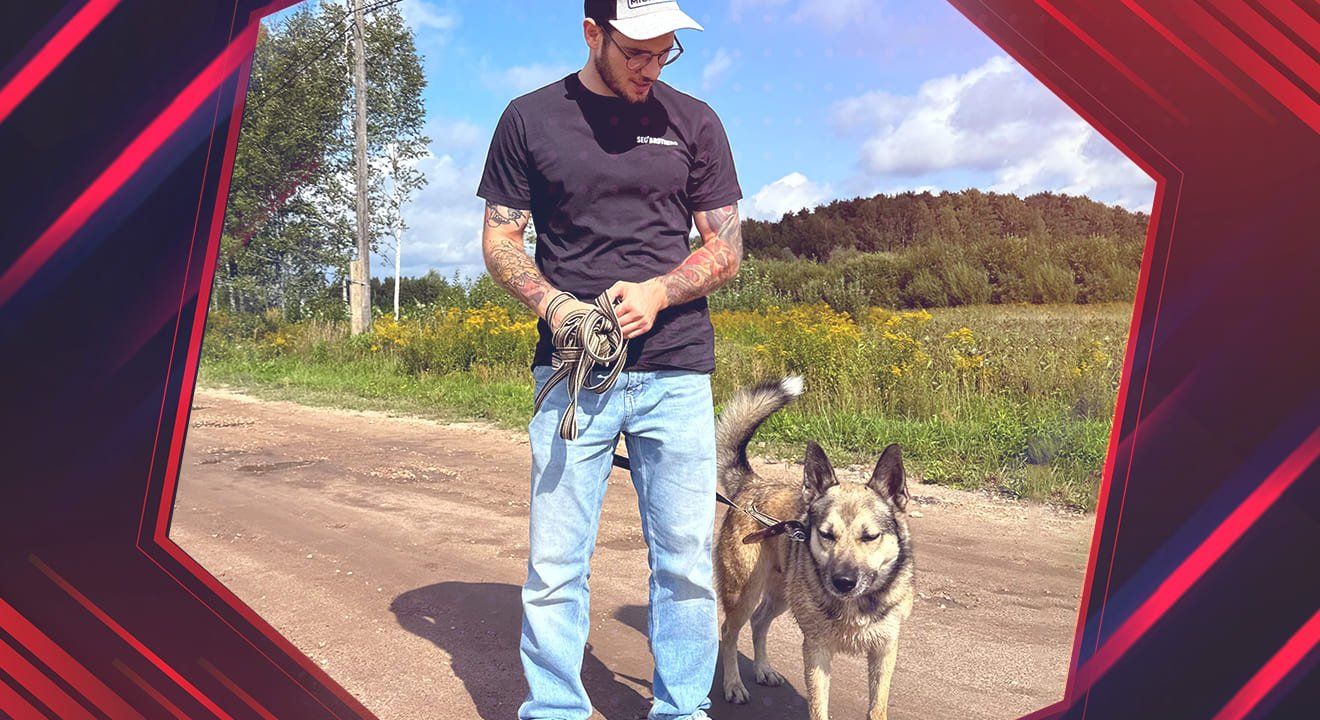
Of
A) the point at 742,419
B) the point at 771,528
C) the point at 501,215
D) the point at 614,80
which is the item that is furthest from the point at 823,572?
the point at 614,80

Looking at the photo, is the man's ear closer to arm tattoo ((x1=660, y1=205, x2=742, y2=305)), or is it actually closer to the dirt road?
arm tattoo ((x1=660, y1=205, x2=742, y2=305))

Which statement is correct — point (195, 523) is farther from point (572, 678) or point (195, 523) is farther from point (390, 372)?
point (390, 372)

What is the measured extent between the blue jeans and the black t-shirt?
0.15 m

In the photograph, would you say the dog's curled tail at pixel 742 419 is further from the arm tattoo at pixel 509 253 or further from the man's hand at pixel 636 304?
the arm tattoo at pixel 509 253

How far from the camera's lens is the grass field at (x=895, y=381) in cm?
651

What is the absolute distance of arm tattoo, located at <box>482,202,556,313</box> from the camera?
2.59 m

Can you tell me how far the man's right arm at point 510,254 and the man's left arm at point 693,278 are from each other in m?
0.26

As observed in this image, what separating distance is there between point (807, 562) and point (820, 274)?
14181 mm

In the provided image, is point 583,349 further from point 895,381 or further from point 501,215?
point 895,381

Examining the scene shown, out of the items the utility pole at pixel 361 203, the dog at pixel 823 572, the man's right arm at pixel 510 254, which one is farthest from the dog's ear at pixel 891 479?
the utility pole at pixel 361 203

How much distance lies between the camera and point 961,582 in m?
4.41

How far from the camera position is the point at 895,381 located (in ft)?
26.6

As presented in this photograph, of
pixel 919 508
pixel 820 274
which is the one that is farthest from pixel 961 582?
pixel 820 274

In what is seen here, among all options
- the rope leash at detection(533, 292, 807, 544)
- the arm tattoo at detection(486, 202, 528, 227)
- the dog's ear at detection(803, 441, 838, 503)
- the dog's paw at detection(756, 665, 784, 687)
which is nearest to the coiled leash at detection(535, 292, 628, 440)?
the rope leash at detection(533, 292, 807, 544)
